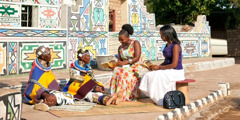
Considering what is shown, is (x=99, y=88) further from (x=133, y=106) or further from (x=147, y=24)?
(x=147, y=24)

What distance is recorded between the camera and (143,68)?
609 centimetres

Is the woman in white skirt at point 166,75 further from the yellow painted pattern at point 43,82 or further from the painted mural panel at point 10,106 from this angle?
the painted mural panel at point 10,106

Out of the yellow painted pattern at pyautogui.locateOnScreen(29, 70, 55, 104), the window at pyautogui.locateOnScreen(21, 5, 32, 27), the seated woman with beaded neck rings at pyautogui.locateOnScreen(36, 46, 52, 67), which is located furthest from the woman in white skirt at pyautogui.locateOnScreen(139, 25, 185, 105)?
the window at pyautogui.locateOnScreen(21, 5, 32, 27)

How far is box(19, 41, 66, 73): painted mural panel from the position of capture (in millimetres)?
8664

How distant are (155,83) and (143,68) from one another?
2.15ft

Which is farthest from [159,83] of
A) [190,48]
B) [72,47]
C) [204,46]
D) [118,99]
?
[204,46]

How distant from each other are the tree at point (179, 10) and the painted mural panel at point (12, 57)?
607 inches

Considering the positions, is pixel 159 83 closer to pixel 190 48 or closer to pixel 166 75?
pixel 166 75

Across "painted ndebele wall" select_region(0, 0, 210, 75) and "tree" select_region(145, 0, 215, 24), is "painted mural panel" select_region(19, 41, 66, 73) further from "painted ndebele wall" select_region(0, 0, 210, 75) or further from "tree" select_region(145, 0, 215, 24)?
"tree" select_region(145, 0, 215, 24)

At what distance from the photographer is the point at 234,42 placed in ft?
87.1

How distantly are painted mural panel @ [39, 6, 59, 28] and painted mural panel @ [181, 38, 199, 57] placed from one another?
24.5 ft

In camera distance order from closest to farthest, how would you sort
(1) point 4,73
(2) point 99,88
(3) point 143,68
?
(2) point 99,88 < (3) point 143,68 < (1) point 4,73

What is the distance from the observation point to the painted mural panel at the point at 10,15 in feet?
28.9

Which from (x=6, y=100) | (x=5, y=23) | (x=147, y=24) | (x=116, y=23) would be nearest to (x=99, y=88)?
(x=6, y=100)
